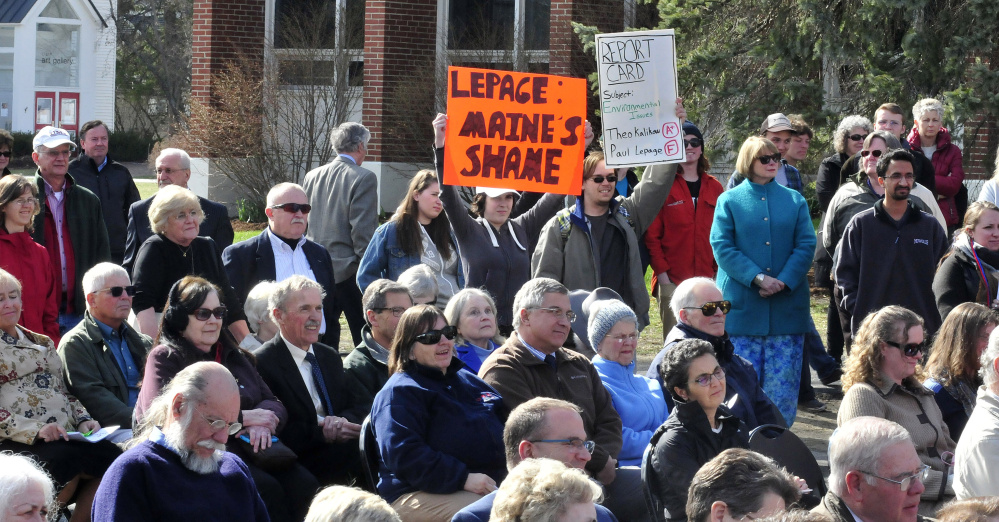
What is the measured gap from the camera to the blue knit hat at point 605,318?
20.9ft

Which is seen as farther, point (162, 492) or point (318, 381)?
point (318, 381)

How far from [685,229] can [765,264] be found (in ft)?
2.81

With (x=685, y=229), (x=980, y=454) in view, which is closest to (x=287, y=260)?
(x=685, y=229)

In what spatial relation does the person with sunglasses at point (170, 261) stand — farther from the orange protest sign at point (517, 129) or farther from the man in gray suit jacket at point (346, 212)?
the man in gray suit jacket at point (346, 212)

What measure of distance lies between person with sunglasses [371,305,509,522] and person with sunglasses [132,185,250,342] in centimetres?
173

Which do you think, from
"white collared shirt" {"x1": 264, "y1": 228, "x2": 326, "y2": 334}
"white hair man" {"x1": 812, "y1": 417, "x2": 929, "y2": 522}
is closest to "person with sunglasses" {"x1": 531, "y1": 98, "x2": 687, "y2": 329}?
"white collared shirt" {"x1": 264, "y1": 228, "x2": 326, "y2": 334}

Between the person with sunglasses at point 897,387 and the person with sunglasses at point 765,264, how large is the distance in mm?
1948

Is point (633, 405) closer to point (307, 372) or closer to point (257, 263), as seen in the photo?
point (307, 372)

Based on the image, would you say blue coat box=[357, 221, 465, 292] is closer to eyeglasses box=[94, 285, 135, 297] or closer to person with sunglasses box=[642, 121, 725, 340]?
person with sunglasses box=[642, 121, 725, 340]

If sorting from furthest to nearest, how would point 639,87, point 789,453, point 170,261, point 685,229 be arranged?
point 685,229, point 639,87, point 170,261, point 789,453

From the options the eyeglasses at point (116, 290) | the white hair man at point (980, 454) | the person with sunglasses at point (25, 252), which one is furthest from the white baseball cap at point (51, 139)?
the white hair man at point (980, 454)

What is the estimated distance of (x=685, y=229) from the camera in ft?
28.6

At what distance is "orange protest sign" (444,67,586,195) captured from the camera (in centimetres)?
799

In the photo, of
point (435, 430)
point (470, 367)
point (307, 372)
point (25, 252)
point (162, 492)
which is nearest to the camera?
point (162, 492)
